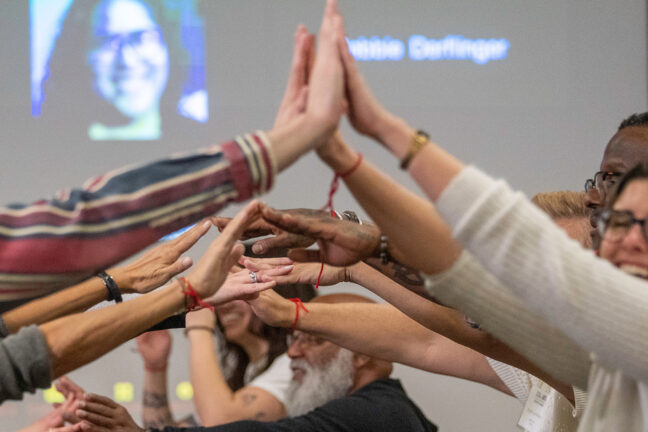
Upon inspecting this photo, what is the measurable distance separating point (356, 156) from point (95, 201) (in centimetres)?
41

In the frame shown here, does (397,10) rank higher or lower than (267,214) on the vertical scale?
higher

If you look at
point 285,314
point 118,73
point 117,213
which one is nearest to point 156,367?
point 118,73

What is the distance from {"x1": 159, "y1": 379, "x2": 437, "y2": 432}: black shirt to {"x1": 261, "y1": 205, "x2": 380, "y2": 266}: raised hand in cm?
94

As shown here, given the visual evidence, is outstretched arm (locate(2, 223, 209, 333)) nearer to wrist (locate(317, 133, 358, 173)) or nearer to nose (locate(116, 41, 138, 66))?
wrist (locate(317, 133, 358, 173))

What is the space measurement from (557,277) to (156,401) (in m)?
2.52

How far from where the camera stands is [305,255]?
4.48 feet

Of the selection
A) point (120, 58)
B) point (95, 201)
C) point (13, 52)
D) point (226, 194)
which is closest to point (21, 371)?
point (95, 201)

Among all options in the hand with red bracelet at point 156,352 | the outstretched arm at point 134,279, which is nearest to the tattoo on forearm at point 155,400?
the hand with red bracelet at point 156,352

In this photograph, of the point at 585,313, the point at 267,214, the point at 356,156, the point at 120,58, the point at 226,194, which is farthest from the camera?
the point at 120,58

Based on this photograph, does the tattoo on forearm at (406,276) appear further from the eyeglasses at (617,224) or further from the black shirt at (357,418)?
the black shirt at (357,418)

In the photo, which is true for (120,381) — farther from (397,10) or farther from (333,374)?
(397,10)

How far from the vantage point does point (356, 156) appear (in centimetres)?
120

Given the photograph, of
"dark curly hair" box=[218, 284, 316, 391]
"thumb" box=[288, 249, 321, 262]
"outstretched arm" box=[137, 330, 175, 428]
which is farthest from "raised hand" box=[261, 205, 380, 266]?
"outstretched arm" box=[137, 330, 175, 428]

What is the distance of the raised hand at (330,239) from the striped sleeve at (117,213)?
0.23 metres
